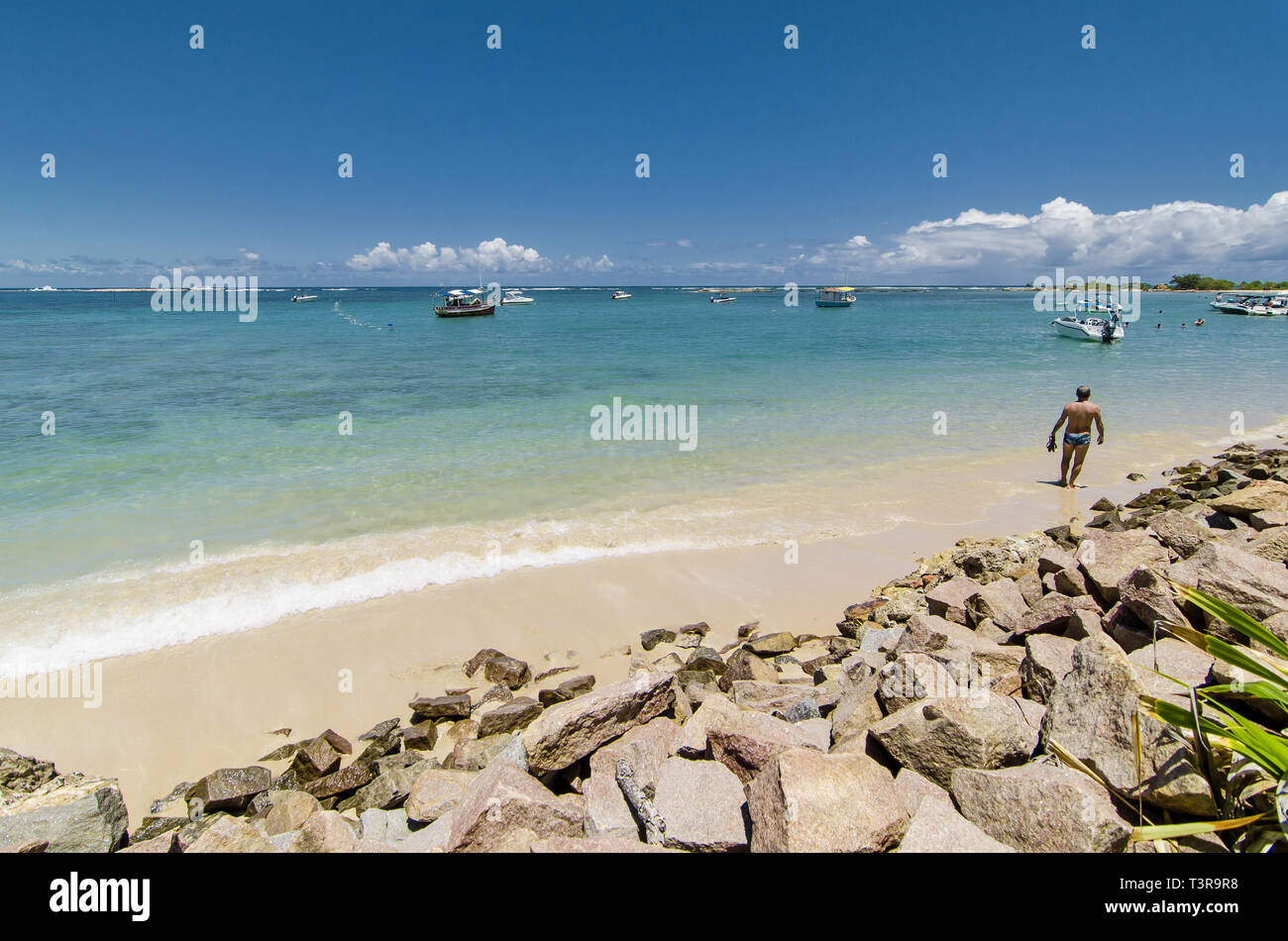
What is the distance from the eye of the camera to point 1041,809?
2643 millimetres

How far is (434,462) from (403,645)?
7.37m

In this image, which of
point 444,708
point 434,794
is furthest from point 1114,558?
point 444,708

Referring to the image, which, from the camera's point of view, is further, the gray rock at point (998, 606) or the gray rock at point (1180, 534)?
the gray rock at point (1180, 534)

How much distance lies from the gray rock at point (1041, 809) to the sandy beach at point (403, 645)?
3946 millimetres

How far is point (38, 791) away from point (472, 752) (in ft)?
8.72

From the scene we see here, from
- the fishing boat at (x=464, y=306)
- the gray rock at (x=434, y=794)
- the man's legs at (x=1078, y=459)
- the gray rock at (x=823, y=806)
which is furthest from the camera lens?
the fishing boat at (x=464, y=306)

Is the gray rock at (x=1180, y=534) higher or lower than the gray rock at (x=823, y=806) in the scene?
higher

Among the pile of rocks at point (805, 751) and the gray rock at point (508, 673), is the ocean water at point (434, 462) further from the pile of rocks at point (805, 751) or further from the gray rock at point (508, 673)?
the pile of rocks at point (805, 751)

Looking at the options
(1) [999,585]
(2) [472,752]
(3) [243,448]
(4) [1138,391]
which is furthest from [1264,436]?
(3) [243,448]

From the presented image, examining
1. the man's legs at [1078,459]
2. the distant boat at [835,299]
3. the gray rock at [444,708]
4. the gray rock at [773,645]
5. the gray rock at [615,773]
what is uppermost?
the distant boat at [835,299]

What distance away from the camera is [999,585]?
634 cm

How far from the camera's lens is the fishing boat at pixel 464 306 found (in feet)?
220

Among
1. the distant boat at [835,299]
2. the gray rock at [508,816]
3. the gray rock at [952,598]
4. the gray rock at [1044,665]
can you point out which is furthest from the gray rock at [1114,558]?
the distant boat at [835,299]

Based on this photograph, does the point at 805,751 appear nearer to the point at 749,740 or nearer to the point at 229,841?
the point at 749,740
